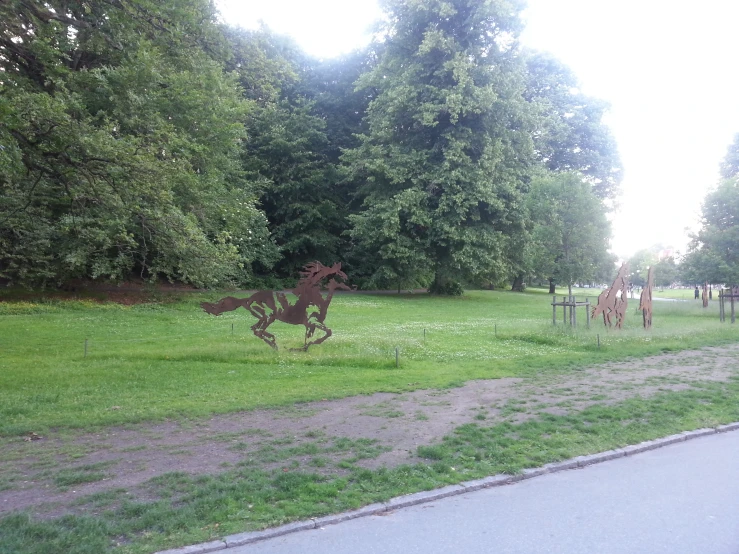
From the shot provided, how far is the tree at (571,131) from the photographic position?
146ft

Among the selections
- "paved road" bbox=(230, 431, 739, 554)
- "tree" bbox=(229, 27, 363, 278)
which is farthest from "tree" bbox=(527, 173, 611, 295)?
"tree" bbox=(229, 27, 363, 278)

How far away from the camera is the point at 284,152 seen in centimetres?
3925

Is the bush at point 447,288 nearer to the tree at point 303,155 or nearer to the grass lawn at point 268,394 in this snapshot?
the tree at point 303,155

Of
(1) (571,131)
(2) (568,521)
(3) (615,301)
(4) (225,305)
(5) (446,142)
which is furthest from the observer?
(1) (571,131)

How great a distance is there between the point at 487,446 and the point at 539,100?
38913mm

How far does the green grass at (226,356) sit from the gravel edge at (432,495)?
415 centimetres

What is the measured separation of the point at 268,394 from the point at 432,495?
16.7 feet

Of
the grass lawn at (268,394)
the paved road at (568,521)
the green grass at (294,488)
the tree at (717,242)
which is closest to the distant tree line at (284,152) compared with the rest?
the tree at (717,242)

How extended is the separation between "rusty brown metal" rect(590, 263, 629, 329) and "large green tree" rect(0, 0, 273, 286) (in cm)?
1277

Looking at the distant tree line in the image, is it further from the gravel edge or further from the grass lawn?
the gravel edge

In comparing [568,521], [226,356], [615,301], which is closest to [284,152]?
[615,301]

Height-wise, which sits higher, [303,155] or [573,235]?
[303,155]

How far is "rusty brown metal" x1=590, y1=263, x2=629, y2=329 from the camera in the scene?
795 inches

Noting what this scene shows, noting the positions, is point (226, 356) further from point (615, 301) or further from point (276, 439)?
point (615, 301)
